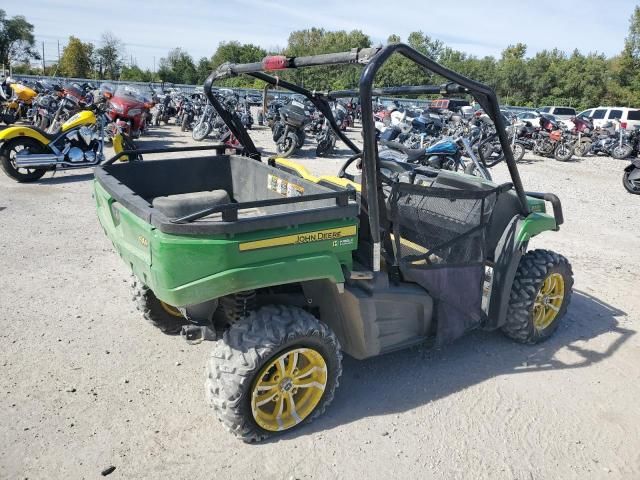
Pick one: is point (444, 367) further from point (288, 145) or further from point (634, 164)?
point (288, 145)

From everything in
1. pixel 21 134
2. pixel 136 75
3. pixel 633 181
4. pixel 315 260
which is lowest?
pixel 633 181

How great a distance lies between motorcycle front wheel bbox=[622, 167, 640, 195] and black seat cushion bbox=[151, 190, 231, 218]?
10242 millimetres

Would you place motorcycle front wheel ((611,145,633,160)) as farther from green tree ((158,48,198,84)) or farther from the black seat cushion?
green tree ((158,48,198,84))

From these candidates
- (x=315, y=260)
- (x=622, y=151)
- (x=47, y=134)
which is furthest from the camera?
(x=622, y=151)

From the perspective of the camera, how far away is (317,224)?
2.59 metres

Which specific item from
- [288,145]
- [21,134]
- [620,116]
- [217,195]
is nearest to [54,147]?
[21,134]

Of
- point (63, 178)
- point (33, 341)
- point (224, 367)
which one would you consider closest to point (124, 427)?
point (224, 367)

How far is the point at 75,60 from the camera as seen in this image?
54.7m

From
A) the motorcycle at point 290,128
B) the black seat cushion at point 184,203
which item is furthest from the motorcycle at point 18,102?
the black seat cushion at point 184,203

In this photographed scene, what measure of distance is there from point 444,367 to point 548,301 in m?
1.05

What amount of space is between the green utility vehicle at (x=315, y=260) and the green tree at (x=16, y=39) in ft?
215

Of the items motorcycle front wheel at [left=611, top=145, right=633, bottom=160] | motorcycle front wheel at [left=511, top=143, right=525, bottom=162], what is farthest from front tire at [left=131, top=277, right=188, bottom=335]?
motorcycle front wheel at [left=611, top=145, right=633, bottom=160]

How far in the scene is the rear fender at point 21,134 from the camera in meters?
8.36

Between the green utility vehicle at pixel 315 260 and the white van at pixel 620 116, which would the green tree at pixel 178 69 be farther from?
the green utility vehicle at pixel 315 260
